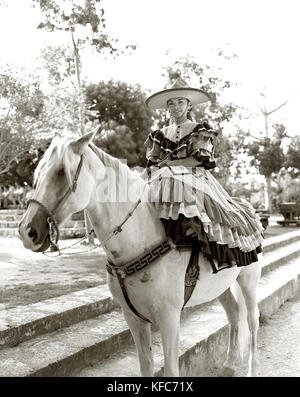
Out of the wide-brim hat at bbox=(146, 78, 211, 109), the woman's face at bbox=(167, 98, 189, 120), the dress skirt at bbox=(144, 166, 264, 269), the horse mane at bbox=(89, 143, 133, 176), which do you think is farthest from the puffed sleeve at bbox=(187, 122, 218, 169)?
the horse mane at bbox=(89, 143, 133, 176)

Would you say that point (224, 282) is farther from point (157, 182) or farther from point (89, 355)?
point (89, 355)

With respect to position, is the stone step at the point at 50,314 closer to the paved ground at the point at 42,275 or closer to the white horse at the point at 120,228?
the paved ground at the point at 42,275

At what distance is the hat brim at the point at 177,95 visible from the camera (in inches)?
134

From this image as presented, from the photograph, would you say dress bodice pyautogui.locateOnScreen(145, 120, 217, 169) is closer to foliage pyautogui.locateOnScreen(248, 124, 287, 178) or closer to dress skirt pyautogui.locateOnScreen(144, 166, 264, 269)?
dress skirt pyautogui.locateOnScreen(144, 166, 264, 269)

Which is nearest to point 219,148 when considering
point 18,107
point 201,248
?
point 18,107

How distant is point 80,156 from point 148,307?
114cm

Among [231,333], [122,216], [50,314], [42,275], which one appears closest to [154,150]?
[122,216]

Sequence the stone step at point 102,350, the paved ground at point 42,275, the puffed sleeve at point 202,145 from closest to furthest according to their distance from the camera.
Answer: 1. the puffed sleeve at point 202,145
2. the stone step at point 102,350
3. the paved ground at point 42,275

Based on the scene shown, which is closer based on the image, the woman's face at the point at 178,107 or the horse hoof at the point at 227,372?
the woman's face at the point at 178,107

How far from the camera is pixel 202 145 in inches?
128

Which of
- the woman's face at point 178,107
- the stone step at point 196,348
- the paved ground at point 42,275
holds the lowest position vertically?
the stone step at point 196,348

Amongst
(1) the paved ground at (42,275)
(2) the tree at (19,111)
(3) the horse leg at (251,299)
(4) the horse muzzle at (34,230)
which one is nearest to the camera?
(4) the horse muzzle at (34,230)

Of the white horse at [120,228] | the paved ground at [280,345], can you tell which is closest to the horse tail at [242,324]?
the paved ground at [280,345]

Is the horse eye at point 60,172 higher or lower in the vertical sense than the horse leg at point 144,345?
higher
